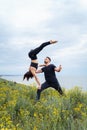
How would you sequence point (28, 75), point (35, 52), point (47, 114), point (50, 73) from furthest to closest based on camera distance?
point (28, 75)
point (50, 73)
point (35, 52)
point (47, 114)

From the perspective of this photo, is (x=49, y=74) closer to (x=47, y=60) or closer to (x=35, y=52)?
(x=47, y=60)

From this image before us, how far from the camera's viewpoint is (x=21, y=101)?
1302cm

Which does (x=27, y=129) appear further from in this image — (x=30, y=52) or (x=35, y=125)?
(x=30, y=52)

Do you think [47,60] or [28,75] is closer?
[47,60]

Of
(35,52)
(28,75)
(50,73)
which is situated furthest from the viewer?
(28,75)

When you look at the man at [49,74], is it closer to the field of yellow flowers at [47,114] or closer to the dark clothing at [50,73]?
the dark clothing at [50,73]

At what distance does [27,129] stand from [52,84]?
6.57 meters

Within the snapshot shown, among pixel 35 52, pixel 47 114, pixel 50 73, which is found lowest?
pixel 47 114

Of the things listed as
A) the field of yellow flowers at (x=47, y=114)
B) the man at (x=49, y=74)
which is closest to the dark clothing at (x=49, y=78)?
the man at (x=49, y=74)

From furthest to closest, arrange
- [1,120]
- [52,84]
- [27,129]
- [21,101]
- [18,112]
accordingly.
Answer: [52,84], [21,101], [18,112], [1,120], [27,129]

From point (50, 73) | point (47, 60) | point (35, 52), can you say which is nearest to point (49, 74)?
point (50, 73)

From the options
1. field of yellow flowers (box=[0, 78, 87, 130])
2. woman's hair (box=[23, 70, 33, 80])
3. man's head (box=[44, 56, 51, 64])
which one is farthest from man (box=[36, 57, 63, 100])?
field of yellow flowers (box=[0, 78, 87, 130])

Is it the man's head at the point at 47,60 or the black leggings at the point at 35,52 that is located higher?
the black leggings at the point at 35,52

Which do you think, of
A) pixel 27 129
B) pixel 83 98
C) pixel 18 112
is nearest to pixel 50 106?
pixel 18 112
